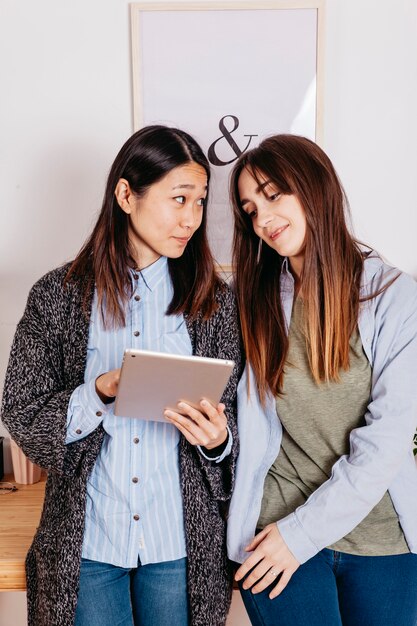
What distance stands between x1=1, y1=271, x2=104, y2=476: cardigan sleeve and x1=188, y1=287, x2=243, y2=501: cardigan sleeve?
228 mm

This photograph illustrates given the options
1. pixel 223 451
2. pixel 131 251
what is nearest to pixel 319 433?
pixel 223 451

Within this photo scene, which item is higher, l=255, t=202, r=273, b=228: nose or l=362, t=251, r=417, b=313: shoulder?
l=255, t=202, r=273, b=228: nose

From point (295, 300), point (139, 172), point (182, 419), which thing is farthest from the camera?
point (295, 300)

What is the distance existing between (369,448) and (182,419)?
0.36 m

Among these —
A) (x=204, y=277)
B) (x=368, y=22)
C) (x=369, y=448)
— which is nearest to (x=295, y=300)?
(x=204, y=277)

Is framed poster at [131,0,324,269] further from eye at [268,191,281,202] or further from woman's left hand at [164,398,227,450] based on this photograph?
woman's left hand at [164,398,227,450]

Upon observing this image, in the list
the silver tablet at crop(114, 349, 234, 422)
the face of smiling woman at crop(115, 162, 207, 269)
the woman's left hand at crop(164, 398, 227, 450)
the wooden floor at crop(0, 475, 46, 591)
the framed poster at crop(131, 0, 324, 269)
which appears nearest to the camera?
the silver tablet at crop(114, 349, 234, 422)

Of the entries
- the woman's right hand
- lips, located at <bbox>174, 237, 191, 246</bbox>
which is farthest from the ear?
the woman's right hand

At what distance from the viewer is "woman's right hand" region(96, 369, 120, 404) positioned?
1161 mm

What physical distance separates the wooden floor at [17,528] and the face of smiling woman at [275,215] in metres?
0.83

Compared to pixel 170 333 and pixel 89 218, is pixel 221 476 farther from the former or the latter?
pixel 89 218

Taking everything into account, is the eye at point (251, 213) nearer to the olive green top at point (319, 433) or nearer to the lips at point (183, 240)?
the lips at point (183, 240)

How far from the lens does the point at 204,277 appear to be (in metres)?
1.35


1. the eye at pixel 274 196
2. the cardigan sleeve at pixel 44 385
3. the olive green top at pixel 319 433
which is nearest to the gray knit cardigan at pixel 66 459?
the cardigan sleeve at pixel 44 385
